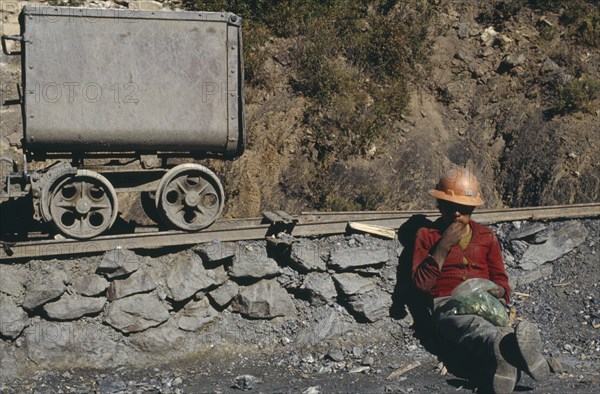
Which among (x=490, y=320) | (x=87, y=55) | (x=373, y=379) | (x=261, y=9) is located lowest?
(x=373, y=379)

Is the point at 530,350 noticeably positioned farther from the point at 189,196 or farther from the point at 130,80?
the point at 130,80

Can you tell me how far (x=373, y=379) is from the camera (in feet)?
26.9

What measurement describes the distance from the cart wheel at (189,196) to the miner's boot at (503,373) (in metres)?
3.04

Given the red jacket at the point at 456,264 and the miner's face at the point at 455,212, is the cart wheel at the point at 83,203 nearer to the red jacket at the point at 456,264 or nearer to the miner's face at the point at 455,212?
the red jacket at the point at 456,264

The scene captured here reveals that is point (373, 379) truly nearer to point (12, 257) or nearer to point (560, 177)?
point (12, 257)

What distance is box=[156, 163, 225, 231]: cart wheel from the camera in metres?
8.84

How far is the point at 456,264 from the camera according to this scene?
853cm

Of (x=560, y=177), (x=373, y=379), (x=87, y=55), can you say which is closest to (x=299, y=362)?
(x=373, y=379)

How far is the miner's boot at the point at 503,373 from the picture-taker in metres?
7.57

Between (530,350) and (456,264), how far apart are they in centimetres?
137

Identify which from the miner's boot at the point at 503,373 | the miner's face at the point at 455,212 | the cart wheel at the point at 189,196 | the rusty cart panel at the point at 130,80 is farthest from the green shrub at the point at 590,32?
the miner's boot at the point at 503,373

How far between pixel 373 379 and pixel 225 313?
1.63 meters

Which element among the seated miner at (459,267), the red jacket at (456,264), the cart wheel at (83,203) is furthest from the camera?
the cart wheel at (83,203)

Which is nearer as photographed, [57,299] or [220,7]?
[57,299]
